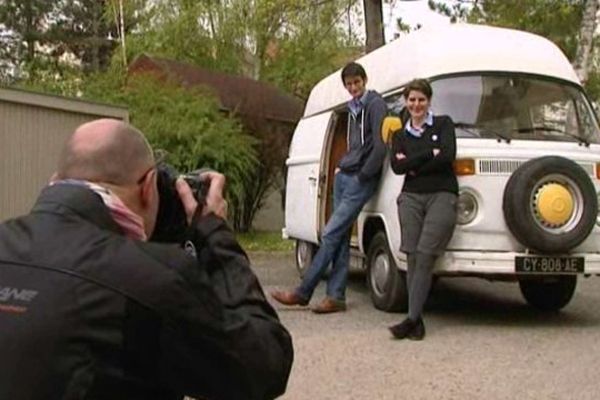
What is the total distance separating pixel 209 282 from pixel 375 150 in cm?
613

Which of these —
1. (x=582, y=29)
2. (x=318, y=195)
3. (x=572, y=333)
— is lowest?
(x=572, y=333)

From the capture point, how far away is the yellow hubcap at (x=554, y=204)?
Answer: 7.17 meters

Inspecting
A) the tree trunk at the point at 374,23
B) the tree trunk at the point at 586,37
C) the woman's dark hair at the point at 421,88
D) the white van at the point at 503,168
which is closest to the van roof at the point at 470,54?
the white van at the point at 503,168

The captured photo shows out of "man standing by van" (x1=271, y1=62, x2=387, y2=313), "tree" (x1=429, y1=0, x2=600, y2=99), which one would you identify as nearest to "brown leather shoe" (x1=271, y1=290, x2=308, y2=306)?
"man standing by van" (x1=271, y1=62, x2=387, y2=313)

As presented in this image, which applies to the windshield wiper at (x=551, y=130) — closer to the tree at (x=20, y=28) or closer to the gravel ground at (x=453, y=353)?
the gravel ground at (x=453, y=353)

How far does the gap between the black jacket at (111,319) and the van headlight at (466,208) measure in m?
5.46

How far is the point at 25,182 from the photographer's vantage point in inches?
565

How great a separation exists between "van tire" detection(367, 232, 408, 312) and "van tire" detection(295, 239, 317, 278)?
88.4 inches

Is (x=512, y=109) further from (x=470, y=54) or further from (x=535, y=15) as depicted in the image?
(x=535, y=15)

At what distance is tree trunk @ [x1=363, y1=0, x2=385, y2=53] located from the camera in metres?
20.6

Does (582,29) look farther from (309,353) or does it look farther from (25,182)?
(309,353)

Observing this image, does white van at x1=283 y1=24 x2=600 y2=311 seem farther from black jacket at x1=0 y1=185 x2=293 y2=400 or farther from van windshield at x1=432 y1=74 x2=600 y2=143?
black jacket at x1=0 y1=185 x2=293 y2=400

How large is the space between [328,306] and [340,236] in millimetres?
650

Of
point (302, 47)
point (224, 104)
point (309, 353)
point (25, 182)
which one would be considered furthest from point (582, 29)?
point (302, 47)
